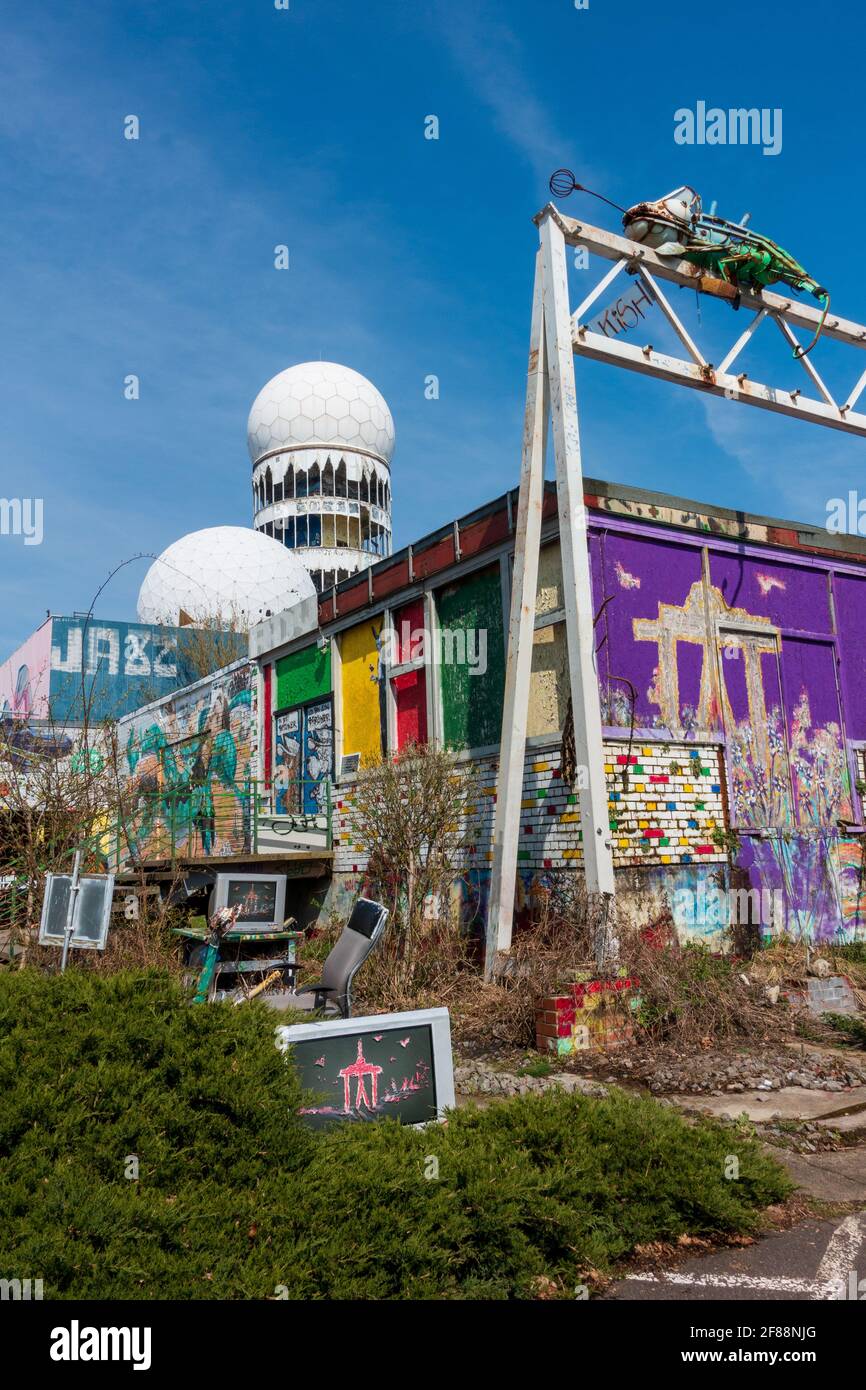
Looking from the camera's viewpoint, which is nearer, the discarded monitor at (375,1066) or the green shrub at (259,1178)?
the green shrub at (259,1178)

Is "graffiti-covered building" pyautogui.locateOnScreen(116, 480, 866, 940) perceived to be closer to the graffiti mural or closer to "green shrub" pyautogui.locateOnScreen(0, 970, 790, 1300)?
the graffiti mural

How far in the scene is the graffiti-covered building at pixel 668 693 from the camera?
9.87 meters

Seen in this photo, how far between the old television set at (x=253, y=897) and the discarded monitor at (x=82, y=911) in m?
2.84

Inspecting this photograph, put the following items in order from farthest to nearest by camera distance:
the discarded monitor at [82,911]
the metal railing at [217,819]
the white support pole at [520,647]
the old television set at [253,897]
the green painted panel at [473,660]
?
the metal railing at [217,819] < the green painted panel at [473,660] < the old television set at [253,897] < the white support pole at [520,647] < the discarded monitor at [82,911]

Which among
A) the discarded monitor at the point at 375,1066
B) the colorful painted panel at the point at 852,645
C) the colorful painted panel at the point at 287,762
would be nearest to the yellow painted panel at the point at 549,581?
the colorful painted panel at the point at 852,645

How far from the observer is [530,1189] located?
402 cm

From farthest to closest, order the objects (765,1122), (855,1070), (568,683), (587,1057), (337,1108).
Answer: (568,683), (587,1057), (855,1070), (765,1122), (337,1108)

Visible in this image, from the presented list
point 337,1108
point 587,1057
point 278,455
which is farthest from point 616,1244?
point 278,455

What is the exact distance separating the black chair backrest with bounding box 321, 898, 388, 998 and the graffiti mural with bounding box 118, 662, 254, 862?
26.1 ft

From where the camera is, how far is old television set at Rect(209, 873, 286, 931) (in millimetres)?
10742

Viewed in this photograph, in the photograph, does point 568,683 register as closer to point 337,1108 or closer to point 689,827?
point 689,827

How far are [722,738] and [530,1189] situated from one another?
23.7 feet

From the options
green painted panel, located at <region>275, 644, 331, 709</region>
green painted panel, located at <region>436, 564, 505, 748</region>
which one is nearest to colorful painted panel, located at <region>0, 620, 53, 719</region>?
green painted panel, located at <region>275, 644, 331, 709</region>

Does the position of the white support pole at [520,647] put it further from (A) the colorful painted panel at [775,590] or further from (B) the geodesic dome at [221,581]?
(B) the geodesic dome at [221,581]
